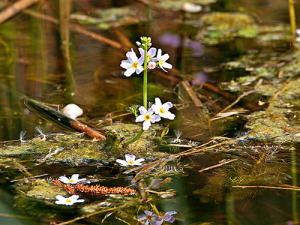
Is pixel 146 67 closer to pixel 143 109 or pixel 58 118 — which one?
pixel 143 109

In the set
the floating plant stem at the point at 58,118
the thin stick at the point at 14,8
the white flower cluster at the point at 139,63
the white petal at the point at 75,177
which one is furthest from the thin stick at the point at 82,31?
the white petal at the point at 75,177

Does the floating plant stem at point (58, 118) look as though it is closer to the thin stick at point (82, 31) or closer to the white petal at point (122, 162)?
the white petal at point (122, 162)

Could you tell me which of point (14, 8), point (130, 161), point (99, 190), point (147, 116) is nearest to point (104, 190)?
point (99, 190)

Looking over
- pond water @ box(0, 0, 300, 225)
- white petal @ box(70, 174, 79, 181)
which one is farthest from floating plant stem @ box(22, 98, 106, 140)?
white petal @ box(70, 174, 79, 181)

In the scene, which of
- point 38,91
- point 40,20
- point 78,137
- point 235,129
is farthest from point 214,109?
point 40,20

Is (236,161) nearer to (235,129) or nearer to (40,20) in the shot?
(235,129)

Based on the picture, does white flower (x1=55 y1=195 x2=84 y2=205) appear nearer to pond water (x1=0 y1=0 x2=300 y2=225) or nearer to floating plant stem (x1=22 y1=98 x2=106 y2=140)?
pond water (x1=0 y1=0 x2=300 y2=225)

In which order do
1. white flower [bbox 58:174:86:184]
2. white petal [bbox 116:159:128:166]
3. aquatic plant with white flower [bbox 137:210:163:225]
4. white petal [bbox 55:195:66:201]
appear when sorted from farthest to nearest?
white petal [bbox 116:159:128:166] → white flower [bbox 58:174:86:184] → white petal [bbox 55:195:66:201] → aquatic plant with white flower [bbox 137:210:163:225]

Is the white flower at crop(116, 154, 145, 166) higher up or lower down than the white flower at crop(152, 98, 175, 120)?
lower down
